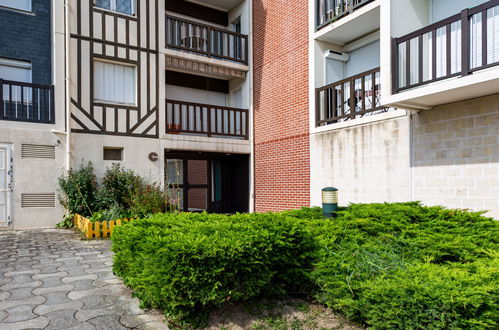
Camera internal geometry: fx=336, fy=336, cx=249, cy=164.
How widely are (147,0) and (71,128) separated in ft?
14.4

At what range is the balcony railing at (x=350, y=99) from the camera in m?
7.27

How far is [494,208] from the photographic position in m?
5.27

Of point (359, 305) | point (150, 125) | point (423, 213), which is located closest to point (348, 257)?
point (359, 305)

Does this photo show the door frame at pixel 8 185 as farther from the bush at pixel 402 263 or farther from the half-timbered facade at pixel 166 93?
the bush at pixel 402 263

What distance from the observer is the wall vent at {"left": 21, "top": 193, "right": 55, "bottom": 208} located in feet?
27.5

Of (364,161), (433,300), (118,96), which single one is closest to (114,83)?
(118,96)

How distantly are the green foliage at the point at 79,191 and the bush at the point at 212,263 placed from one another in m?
5.49

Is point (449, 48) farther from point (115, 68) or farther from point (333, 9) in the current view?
point (115, 68)

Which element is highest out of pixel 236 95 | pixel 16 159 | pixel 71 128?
pixel 236 95

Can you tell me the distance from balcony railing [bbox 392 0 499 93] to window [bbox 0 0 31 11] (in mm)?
9076

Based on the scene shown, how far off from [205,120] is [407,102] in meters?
6.57

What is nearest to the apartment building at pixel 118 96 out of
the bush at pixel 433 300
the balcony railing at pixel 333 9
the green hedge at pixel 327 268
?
the balcony railing at pixel 333 9

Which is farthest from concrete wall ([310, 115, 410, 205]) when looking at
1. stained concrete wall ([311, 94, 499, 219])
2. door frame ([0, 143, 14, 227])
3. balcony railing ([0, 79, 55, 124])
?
door frame ([0, 143, 14, 227])

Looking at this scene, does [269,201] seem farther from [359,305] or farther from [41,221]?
[359,305]
